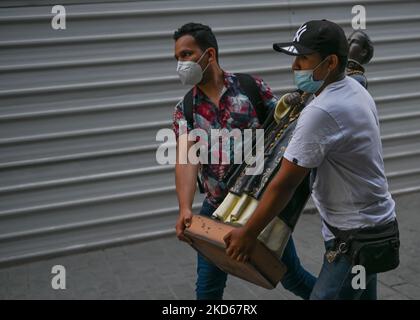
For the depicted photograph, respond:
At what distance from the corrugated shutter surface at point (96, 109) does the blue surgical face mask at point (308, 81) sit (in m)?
3.19

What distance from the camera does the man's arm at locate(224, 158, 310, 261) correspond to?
2276mm

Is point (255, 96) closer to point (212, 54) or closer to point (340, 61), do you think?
point (212, 54)

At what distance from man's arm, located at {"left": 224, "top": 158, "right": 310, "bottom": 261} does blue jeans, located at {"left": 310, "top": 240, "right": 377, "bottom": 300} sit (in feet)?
1.20

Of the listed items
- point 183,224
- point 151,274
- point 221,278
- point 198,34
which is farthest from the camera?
point 151,274

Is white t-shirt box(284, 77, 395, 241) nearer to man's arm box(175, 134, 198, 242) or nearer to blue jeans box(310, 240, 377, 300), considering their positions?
blue jeans box(310, 240, 377, 300)

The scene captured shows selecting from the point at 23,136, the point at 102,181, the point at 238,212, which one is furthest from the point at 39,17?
the point at 238,212

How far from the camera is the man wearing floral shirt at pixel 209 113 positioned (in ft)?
10.1

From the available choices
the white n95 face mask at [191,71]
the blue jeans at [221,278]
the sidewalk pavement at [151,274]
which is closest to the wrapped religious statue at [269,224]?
the blue jeans at [221,278]

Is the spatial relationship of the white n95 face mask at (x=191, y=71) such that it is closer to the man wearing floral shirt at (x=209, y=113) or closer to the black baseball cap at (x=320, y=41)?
the man wearing floral shirt at (x=209, y=113)

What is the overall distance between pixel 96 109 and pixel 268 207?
335cm

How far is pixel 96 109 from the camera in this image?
532 centimetres

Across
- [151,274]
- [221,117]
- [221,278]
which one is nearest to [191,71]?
[221,117]

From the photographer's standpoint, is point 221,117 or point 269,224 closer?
point 269,224

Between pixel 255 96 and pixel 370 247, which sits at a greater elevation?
pixel 255 96
